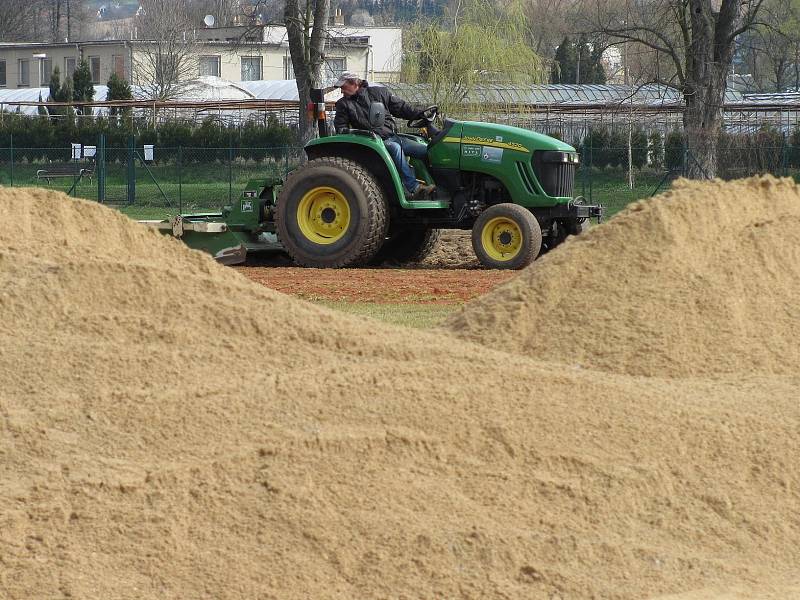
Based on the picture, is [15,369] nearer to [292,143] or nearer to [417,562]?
[417,562]

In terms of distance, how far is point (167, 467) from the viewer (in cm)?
493

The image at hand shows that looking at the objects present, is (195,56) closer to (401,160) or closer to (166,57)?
(166,57)

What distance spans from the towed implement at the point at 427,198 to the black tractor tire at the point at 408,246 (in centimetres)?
101

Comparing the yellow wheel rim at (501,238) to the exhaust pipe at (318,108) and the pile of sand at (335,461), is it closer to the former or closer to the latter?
the exhaust pipe at (318,108)

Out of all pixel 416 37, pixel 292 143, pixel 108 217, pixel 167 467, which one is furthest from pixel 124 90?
pixel 167 467

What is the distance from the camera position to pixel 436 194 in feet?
44.9

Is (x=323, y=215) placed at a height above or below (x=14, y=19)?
below

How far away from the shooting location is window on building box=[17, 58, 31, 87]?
7312cm

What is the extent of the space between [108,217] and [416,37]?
29.1m

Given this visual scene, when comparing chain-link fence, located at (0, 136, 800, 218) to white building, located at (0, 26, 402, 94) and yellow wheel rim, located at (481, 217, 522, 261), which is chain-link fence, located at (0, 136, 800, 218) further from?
white building, located at (0, 26, 402, 94)

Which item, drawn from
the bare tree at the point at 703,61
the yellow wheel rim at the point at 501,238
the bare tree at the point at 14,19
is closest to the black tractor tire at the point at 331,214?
the yellow wheel rim at the point at 501,238

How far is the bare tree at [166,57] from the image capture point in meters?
57.7

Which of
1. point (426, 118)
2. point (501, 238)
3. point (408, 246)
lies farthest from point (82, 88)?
point (501, 238)

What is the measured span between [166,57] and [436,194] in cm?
4826
